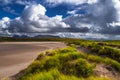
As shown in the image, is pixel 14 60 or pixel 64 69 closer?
pixel 64 69

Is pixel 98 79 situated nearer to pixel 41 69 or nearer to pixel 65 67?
pixel 65 67

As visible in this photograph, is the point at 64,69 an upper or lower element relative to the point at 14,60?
upper

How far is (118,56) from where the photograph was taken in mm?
19969

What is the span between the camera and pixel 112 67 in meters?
15.9

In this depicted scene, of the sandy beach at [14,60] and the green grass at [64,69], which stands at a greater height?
the green grass at [64,69]

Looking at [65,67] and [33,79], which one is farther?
[65,67]

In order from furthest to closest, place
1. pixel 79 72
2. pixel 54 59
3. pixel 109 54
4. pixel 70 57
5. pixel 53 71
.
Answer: pixel 109 54 → pixel 70 57 → pixel 54 59 → pixel 79 72 → pixel 53 71

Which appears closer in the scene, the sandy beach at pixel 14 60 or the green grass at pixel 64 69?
the green grass at pixel 64 69

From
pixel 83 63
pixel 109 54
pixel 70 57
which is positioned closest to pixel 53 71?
pixel 83 63

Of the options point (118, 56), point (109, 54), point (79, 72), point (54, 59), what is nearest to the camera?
point (79, 72)

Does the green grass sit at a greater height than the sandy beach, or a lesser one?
greater

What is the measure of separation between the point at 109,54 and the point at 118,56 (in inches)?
82.2

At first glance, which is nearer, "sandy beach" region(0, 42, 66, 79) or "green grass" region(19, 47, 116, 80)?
"green grass" region(19, 47, 116, 80)

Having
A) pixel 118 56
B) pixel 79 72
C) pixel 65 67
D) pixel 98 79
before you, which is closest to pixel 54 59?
pixel 65 67
